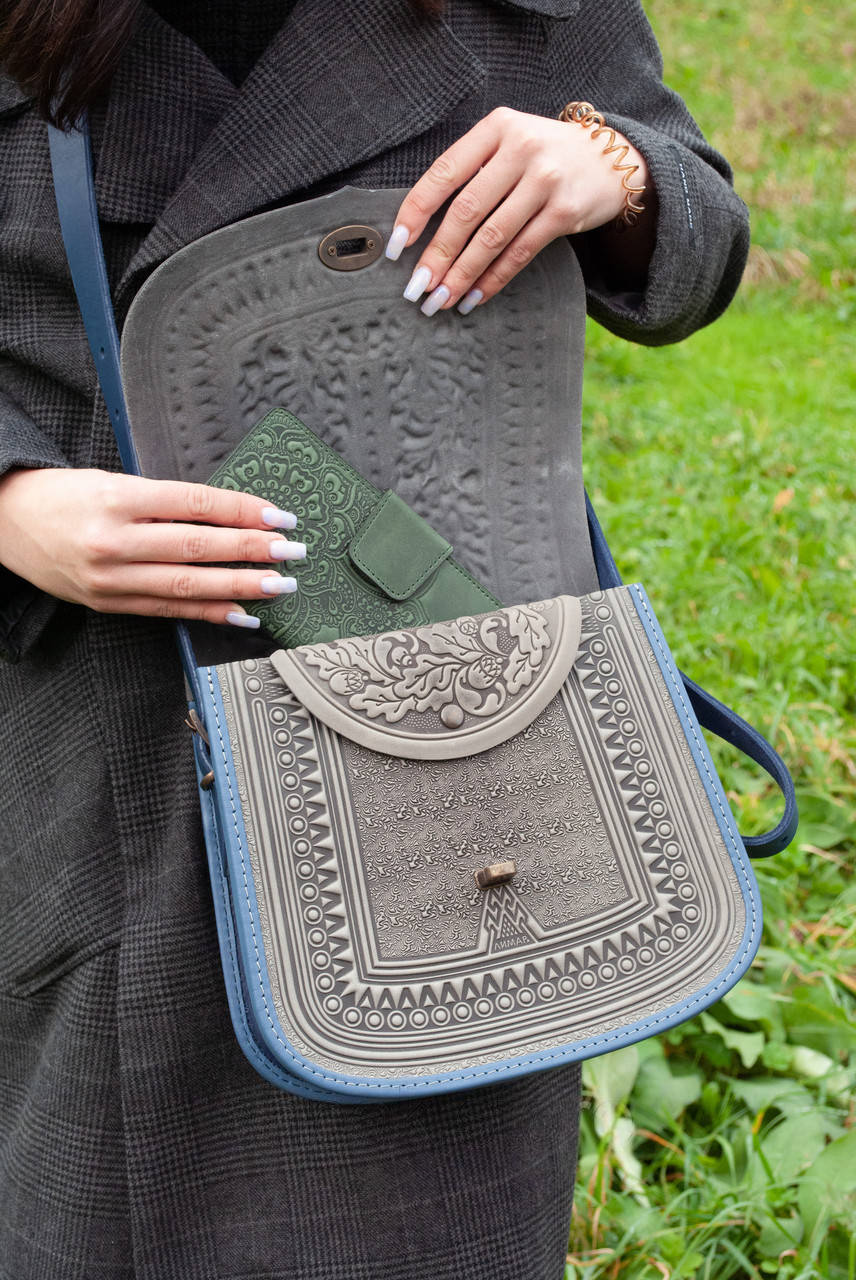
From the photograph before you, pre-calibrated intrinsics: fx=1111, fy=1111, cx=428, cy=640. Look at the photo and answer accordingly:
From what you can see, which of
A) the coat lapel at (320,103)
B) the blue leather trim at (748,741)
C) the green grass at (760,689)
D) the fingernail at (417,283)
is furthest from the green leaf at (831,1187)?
the coat lapel at (320,103)

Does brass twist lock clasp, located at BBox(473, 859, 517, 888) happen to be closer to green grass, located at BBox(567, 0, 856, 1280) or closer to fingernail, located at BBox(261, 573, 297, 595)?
fingernail, located at BBox(261, 573, 297, 595)

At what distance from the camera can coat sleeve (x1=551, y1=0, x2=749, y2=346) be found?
4.07ft

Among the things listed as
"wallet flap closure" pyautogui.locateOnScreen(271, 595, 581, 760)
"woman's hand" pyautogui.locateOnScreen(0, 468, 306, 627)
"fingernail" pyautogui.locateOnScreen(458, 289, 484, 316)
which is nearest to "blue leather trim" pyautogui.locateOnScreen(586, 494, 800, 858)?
"wallet flap closure" pyautogui.locateOnScreen(271, 595, 581, 760)

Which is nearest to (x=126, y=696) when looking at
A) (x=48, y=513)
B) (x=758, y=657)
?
(x=48, y=513)

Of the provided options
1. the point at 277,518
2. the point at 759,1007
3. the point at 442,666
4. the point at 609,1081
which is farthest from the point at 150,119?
the point at 759,1007

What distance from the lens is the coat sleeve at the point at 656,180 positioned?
1.24 m

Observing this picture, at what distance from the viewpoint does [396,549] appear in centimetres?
112

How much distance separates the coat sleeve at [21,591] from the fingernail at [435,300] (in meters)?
0.40

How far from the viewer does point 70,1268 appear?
119cm

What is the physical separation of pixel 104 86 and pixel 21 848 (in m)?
0.81

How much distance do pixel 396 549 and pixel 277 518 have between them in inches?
5.2

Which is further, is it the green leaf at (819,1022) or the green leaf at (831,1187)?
the green leaf at (819,1022)

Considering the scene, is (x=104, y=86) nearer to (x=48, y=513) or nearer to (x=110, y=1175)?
(x=48, y=513)

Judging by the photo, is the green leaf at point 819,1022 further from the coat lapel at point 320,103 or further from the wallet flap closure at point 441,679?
the coat lapel at point 320,103
